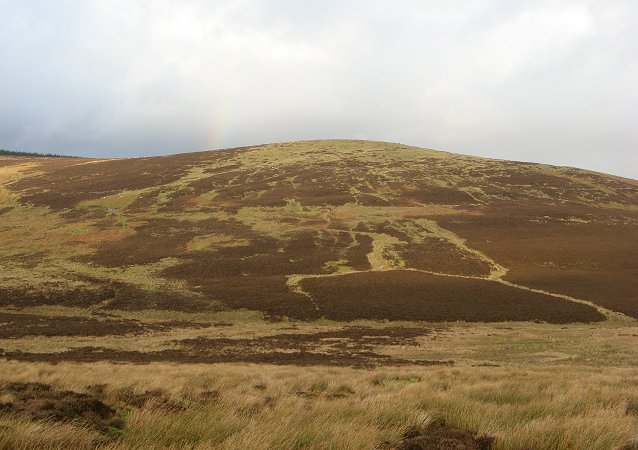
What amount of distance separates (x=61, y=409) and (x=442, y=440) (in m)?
5.65

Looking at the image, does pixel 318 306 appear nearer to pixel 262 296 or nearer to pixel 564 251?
pixel 262 296

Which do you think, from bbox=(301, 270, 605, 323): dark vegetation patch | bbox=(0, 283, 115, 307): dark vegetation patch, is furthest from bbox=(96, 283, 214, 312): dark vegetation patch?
bbox=(301, 270, 605, 323): dark vegetation patch

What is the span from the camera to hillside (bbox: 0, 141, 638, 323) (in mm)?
48312

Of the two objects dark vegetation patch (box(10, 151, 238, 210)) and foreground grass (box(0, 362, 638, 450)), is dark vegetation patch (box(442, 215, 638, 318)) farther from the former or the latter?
dark vegetation patch (box(10, 151, 238, 210))

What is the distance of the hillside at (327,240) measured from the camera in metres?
48.3

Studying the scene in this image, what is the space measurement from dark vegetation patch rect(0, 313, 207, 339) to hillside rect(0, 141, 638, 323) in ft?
17.2

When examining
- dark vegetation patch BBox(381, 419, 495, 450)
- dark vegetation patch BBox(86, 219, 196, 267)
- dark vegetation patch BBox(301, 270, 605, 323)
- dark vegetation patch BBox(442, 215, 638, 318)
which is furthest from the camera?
dark vegetation patch BBox(86, 219, 196, 267)

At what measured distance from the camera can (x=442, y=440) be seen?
5.85 meters

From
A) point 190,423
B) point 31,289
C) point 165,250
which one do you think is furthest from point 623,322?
point 31,289

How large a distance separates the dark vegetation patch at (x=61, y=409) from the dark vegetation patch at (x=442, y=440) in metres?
3.98

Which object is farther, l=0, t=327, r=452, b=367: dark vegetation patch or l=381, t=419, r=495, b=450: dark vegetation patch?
l=0, t=327, r=452, b=367: dark vegetation patch

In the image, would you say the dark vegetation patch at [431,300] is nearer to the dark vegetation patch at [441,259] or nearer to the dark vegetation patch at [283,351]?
the dark vegetation patch at [441,259]

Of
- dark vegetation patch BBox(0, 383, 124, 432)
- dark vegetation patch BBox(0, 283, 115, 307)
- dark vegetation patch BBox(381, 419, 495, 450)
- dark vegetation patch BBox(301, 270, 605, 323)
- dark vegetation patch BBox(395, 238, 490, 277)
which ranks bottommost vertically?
dark vegetation patch BBox(0, 283, 115, 307)

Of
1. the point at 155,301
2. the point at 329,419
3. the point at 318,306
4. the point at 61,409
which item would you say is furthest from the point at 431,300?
the point at 61,409
